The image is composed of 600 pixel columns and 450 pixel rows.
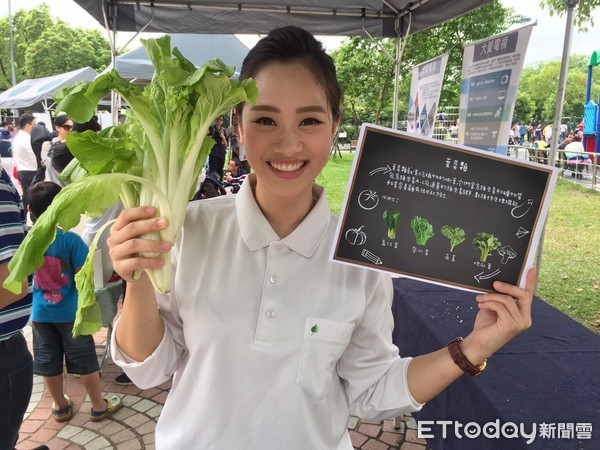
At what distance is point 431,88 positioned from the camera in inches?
191

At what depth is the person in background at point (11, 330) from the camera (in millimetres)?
1838

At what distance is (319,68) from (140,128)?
0.60 meters

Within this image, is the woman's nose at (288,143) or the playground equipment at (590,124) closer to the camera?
the woman's nose at (288,143)

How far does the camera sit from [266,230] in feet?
4.67

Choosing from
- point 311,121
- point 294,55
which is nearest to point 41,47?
point 294,55

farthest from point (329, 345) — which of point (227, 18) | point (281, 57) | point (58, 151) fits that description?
point (227, 18)

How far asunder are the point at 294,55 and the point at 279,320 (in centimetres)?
84

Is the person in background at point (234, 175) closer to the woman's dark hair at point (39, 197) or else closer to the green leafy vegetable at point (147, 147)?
the woman's dark hair at point (39, 197)

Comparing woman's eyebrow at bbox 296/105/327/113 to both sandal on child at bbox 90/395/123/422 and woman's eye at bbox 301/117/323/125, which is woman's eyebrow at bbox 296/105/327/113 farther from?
sandal on child at bbox 90/395/123/422

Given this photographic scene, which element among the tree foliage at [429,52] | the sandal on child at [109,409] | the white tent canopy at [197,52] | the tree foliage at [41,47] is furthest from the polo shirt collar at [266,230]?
the tree foliage at [41,47]

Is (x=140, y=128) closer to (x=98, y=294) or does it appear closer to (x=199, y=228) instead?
(x=199, y=228)

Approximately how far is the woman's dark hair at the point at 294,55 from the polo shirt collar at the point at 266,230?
317 mm

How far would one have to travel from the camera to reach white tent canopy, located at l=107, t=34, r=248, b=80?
320 inches

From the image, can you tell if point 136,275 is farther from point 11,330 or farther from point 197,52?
point 197,52
